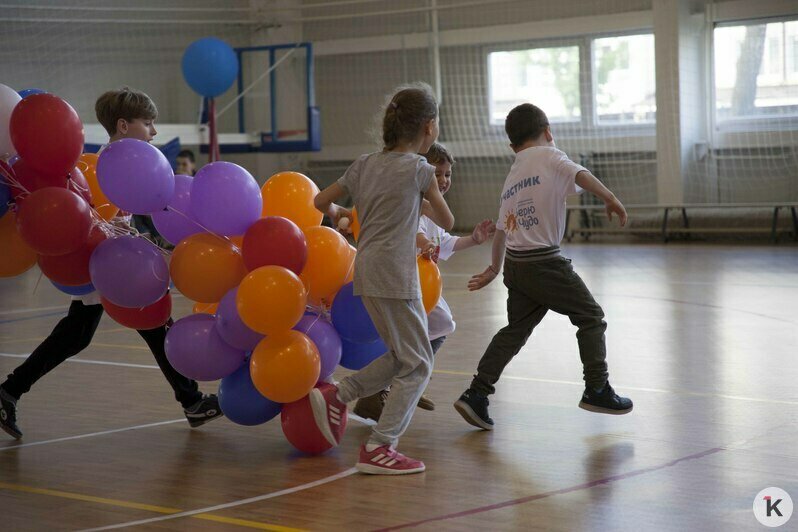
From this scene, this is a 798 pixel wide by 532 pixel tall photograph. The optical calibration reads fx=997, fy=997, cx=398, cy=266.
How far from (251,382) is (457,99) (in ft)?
38.6

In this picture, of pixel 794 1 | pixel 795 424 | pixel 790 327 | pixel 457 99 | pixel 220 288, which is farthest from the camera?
pixel 457 99

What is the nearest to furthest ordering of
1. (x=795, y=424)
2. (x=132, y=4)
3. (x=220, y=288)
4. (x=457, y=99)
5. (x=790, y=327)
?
(x=220, y=288)
(x=795, y=424)
(x=790, y=327)
(x=132, y=4)
(x=457, y=99)

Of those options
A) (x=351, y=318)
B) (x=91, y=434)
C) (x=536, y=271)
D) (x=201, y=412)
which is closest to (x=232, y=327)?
(x=351, y=318)

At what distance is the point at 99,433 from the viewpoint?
13.1 ft

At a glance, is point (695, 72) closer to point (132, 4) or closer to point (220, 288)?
point (132, 4)

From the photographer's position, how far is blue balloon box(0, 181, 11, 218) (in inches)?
142

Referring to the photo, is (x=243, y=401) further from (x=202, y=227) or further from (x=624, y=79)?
(x=624, y=79)

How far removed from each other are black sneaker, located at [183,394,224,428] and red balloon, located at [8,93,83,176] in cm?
110

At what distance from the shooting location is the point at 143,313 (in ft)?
12.3

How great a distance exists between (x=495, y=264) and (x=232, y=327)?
1.07 m

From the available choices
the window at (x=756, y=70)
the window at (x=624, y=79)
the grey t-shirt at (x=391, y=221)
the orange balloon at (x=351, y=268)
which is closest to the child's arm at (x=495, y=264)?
the orange balloon at (x=351, y=268)

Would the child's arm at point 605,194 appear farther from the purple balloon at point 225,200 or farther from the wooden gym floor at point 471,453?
the purple balloon at point 225,200

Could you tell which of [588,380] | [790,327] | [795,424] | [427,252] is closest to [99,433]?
[427,252]

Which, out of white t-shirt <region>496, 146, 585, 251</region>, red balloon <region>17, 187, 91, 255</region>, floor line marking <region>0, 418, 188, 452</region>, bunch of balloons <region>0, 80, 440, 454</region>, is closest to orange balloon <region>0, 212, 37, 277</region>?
bunch of balloons <region>0, 80, 440, 454</region>
